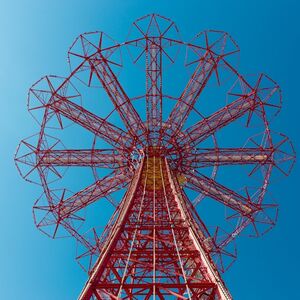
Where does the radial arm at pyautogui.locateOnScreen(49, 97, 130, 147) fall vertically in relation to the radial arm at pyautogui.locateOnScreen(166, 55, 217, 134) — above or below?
below

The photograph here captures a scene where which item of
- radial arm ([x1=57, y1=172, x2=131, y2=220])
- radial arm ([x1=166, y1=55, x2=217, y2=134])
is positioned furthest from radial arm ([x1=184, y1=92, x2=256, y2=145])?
radial arm ([x1=57, y1=172, x2=131, y2=220])

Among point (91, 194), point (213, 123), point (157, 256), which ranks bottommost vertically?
point (157, 256)

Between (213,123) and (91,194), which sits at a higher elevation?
(213,123)

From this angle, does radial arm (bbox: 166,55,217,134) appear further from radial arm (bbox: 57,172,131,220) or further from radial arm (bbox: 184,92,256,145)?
radial arm (bbox: 57,172,131,220)

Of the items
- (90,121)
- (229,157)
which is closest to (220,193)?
(229,157)

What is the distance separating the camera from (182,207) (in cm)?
1706

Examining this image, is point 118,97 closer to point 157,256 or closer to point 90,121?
point 90,121

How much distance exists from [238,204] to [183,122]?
16.9 ft

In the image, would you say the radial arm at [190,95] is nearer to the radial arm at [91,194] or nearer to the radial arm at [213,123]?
the radial arm at [213,123]

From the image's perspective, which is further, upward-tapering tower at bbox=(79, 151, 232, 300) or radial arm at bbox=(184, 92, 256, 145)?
radial arm at bbox=(184, 92, 256, 145)

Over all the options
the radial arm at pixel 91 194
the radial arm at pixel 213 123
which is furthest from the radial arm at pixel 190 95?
the radial arm at pixel 91 194

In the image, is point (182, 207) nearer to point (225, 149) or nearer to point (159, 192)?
point (159, 192)

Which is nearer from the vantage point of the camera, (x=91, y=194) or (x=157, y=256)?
(x=157, y=256)

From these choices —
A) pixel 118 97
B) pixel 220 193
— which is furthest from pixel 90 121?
pixel 220 193
